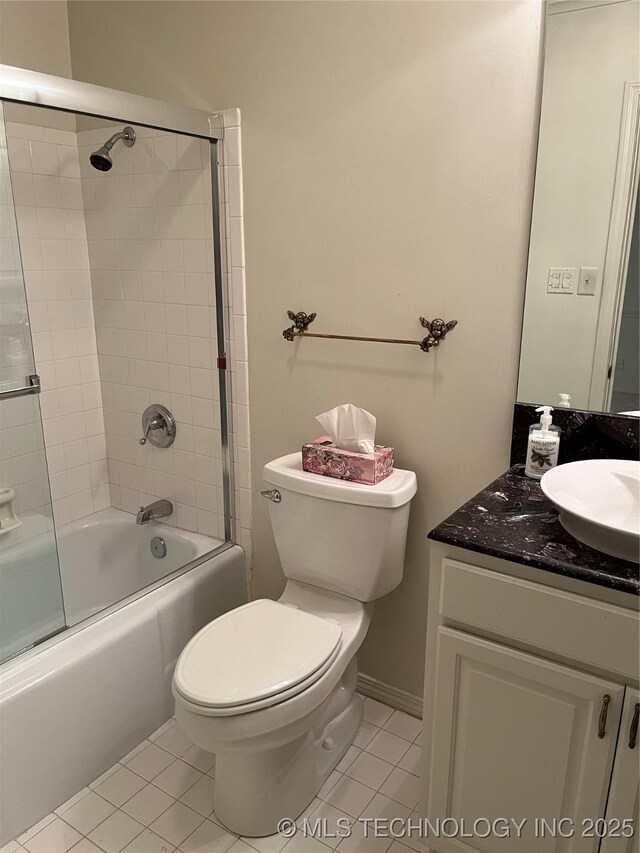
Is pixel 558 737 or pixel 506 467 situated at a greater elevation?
pixel 506 467

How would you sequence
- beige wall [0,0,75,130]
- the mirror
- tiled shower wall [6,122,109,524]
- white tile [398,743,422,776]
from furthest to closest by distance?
tiled shower wall [6,122,109,524] → beige wall [0,0,75,130] → white tile [398,743,422,776] → the mirror

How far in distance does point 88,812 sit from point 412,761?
0.88 meters

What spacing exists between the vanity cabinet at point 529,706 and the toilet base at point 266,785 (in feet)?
1.23

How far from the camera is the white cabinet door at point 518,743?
1.22 metres

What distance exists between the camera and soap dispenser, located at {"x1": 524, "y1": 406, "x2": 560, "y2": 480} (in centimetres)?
156

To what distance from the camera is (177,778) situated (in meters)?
1.81

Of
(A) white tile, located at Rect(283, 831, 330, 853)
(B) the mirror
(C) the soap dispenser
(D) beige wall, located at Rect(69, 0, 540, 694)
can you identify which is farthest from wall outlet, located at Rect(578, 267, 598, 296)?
(A) white tile, located at Rect(283, 831, 330, 853)

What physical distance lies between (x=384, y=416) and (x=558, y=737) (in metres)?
0.94

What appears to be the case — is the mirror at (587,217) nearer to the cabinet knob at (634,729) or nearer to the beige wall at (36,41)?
the cabinet knob at (634,729)

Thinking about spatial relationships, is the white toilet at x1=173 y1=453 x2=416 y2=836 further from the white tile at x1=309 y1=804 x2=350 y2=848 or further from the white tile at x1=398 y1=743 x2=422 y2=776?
the white tile at x1=398 y1=743 x2=422 y2=776

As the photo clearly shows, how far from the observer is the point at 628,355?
1.50 meters

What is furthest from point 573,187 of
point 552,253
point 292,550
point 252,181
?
point 292,550

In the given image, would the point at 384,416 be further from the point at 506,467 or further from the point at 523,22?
the point at 523,22

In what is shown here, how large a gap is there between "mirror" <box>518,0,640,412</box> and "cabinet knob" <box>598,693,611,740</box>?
67cm
